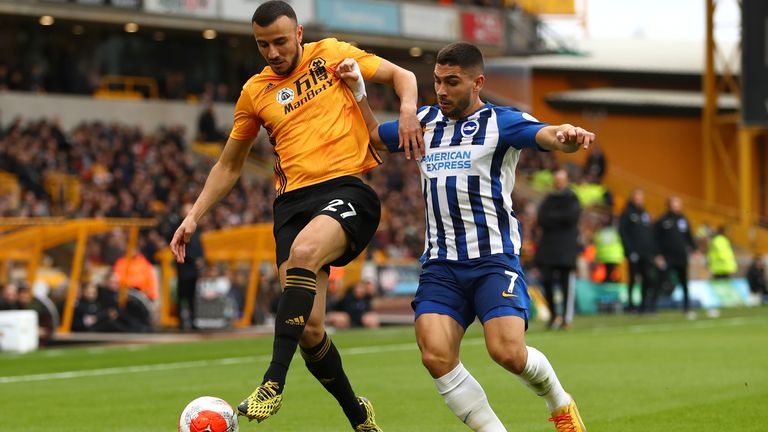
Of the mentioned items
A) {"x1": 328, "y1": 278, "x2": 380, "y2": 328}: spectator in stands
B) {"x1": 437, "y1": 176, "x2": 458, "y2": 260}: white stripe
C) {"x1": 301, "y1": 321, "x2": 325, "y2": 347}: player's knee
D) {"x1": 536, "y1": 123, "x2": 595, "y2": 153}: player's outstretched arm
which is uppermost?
{"x1": 536, "y1": 123, "x2": 595, "y2": 153}: player's outstretched arm

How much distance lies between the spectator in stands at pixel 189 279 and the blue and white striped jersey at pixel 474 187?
1362cm

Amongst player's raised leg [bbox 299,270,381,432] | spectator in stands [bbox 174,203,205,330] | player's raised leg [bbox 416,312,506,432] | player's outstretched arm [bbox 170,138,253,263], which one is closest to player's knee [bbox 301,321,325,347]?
player's raised leg [bbox 299,270,381,432]

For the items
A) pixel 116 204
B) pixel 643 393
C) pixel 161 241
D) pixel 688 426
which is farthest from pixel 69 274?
pixel 688 426

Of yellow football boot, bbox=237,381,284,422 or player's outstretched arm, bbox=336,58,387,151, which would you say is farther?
player's outstretched arm, bbox=336,58,387,151

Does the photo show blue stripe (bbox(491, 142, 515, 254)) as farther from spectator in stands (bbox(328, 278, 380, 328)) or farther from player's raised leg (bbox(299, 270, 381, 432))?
spectator in stands (bbox(328, 278, 380, 328))

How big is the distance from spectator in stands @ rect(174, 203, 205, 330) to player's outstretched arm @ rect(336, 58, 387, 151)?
42.7ft

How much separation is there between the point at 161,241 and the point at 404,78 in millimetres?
15473

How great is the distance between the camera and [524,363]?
6.73m

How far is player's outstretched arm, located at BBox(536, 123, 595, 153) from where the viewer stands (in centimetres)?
637

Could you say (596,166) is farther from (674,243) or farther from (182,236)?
(182,236)

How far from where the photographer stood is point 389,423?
8.83 m

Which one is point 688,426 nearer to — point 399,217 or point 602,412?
point 602,412

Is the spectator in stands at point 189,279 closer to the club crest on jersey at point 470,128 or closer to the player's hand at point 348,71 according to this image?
the player's hand at point 348,71

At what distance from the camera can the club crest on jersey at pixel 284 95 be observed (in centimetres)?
742
